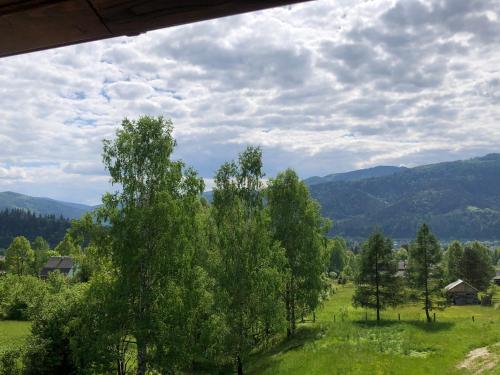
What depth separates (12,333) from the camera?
46.6m

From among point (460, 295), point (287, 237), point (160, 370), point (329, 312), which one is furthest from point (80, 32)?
point (460, 295)

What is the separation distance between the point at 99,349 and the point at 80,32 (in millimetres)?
20775

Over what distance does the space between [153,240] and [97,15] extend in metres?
20.8

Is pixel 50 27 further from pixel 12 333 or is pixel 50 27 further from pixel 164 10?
pixel 12 333

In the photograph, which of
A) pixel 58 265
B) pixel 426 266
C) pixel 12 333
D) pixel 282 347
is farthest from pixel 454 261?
pixel 58 265

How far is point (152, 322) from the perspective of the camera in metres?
20.3

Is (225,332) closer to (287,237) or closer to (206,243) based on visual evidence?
(206,243)

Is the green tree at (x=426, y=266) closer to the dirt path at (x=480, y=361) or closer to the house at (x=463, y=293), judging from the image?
the dirt path at (x=480, y=361)

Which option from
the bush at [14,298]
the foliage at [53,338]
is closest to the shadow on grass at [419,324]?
the foliage at [53,338]

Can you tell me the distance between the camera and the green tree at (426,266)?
159 feet

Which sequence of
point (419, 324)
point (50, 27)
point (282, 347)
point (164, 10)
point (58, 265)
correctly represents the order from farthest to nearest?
point (58, 265)
point (419, 324)
point (282, 347)
point (50, 27)
point (164, 10)

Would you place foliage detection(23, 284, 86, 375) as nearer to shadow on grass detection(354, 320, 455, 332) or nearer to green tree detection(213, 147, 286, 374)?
green tree detection(213, 147, 286, 374)

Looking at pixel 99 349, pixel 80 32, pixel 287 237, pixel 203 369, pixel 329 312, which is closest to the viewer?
pixel 80 32

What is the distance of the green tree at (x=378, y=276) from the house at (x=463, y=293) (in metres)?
30.8
